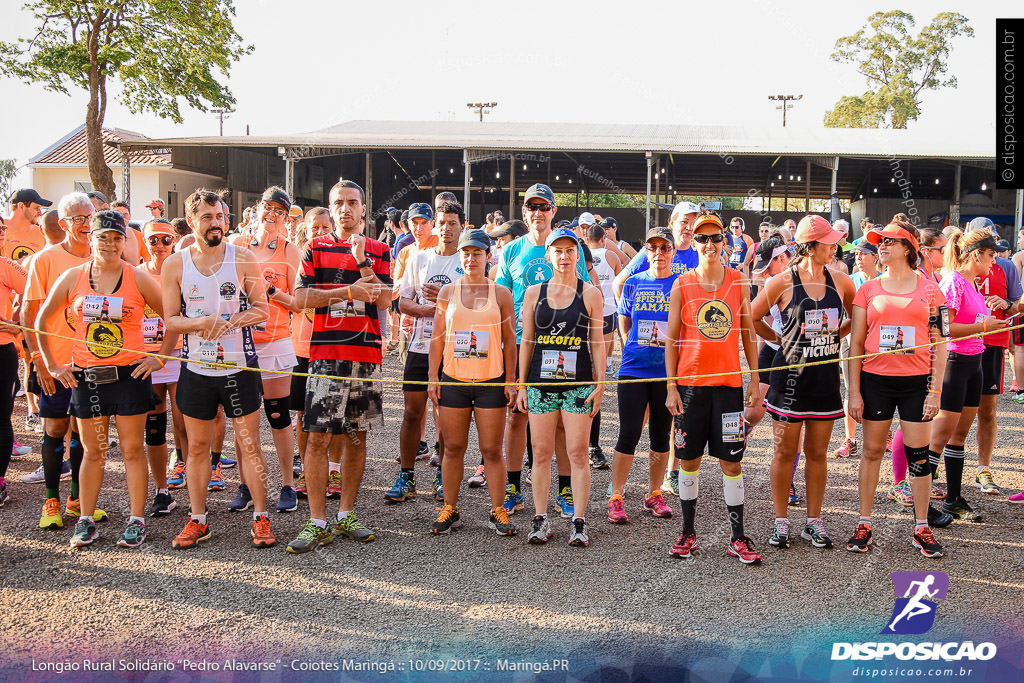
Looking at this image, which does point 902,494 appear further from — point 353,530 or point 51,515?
point 51,515

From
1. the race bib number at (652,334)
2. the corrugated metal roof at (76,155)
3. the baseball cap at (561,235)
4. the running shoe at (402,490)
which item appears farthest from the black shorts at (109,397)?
the corrugated metal roof at (76,155)

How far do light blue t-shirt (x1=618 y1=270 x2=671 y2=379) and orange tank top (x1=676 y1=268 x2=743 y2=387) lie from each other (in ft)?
1.07

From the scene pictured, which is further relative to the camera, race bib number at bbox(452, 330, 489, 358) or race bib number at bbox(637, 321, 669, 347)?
race bib number at bbox(637, 321, 669, 347)

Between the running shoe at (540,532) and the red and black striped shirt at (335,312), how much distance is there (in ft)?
4.64

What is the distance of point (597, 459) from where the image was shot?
6.39 metres

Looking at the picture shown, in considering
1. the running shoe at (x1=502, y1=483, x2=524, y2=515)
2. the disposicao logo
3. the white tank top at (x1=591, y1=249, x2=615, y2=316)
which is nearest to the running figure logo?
the disposicao logo

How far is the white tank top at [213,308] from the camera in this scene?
4.46 meters

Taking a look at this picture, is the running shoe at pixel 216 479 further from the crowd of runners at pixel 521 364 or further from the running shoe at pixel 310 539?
the running shoe at pixel 310 539

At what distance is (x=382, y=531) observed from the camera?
4879mm

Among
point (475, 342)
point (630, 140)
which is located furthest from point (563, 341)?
point (630, 140)

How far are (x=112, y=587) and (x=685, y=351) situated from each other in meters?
3.44

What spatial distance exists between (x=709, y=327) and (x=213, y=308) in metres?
2.96

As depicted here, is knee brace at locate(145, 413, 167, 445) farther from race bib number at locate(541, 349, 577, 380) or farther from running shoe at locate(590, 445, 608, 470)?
running shoe at locate(590, 445, 608, 470)

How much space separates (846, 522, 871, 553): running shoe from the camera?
4.54 meters
